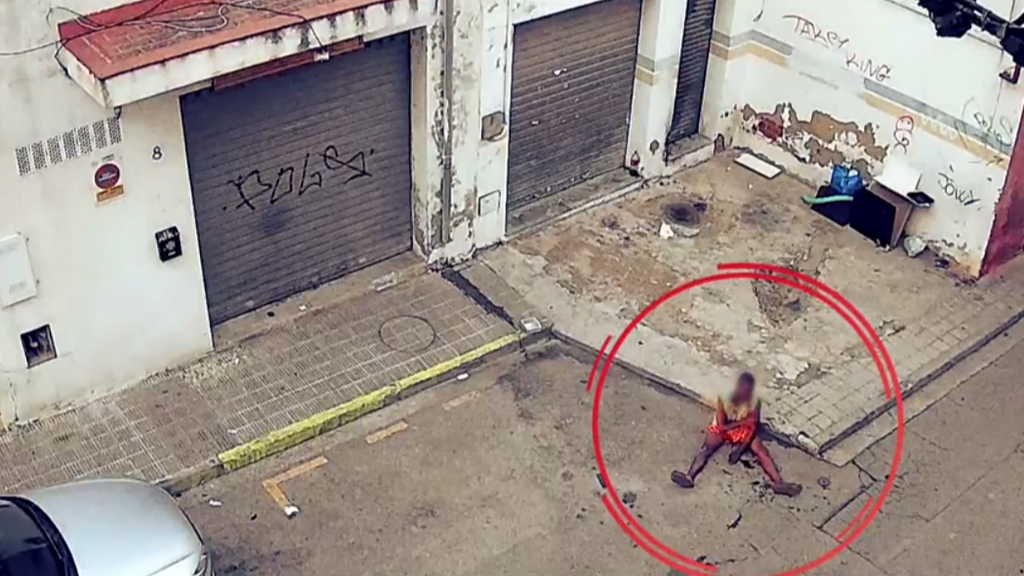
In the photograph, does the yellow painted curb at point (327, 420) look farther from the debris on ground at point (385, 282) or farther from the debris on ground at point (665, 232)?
the debris on ground at point (665, 232)

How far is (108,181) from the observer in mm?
10062

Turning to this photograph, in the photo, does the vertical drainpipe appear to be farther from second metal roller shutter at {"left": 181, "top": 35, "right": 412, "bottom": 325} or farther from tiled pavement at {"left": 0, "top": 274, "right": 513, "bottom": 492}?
tiled pavement at {"left": 0, "top": 274, "right": 513, "bottom": 492}

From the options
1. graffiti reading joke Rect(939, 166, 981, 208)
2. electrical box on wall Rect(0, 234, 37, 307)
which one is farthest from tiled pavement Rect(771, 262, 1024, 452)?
electrical box on wall Rect(0, 234, 37, 307)

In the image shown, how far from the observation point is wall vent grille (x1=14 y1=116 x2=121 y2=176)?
953cm

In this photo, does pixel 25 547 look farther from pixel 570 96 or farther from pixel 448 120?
pixel 570 96

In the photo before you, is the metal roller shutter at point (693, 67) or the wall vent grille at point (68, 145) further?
the metal roller shutter at point (693, 67)

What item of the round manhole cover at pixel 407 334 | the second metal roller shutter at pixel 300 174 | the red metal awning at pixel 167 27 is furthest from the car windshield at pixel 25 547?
the round manhole cover at pixel 407 334

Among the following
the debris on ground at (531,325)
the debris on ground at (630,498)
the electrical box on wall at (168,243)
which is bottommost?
the debris on ground at (630,498)

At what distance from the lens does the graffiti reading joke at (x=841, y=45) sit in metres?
13.1

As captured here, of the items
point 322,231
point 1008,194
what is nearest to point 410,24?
point 322,231

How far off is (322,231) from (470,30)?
234 cm

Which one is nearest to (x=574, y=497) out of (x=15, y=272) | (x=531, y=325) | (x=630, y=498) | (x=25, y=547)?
(x=630, y=498)

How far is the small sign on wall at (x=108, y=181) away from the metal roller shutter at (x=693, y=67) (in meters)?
6.30

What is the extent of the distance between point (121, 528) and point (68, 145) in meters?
2.96
